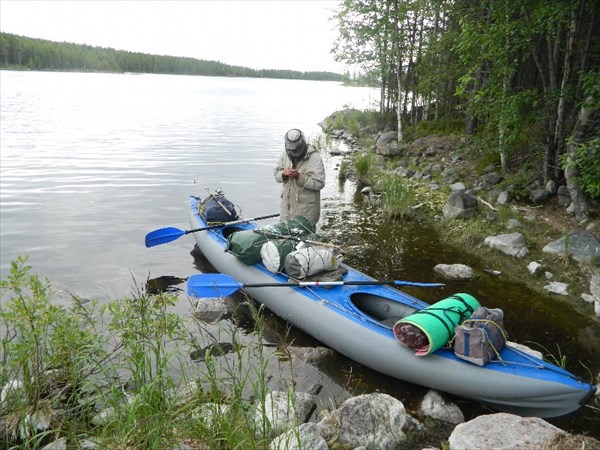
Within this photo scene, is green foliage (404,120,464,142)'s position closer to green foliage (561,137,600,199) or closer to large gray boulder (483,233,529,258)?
large gray boulder (483,233,529,258)

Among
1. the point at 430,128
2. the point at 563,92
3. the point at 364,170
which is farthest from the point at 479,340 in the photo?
the point at 430,128

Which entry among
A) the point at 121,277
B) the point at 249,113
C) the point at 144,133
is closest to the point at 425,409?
the point at 121,277

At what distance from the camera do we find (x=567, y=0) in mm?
7656

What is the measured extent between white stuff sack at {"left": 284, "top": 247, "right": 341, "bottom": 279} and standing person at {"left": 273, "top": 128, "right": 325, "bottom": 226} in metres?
1.74

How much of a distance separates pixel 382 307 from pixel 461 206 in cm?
494

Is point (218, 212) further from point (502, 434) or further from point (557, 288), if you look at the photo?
point (502, 434)

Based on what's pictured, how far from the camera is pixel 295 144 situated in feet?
24.2

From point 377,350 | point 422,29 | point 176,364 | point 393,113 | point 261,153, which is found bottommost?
point 176,364

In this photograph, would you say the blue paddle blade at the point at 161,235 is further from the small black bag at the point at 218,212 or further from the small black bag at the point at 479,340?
the small black bag at the point at 479,340

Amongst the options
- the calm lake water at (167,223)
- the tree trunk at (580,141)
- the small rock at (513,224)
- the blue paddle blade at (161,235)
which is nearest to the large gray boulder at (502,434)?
the calm lake water at (167,223)

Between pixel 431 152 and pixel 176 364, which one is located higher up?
pixel 431 152

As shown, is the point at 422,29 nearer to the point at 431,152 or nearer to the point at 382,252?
the point at 431,152

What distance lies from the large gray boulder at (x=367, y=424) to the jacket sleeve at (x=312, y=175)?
417 centimetres

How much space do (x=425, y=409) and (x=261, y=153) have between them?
57.3ft
